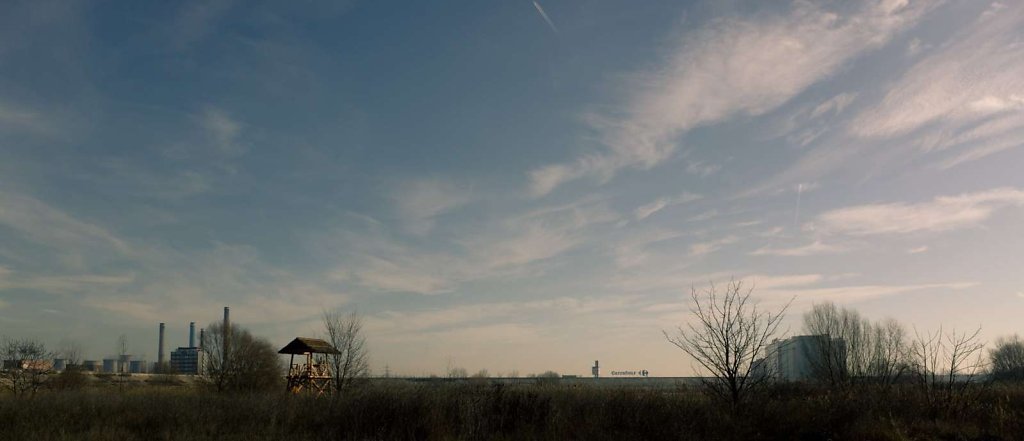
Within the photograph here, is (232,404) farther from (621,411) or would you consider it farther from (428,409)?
(621,411)

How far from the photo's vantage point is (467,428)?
16.9 meters

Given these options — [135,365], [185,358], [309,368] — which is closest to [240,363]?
[309,368]

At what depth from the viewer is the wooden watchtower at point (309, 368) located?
126 ft

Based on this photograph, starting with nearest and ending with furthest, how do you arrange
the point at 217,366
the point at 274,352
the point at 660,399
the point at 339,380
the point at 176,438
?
the point at 176,438, the point at 660,399, the point at 339,380, the point at 217,366, the point at 274,352

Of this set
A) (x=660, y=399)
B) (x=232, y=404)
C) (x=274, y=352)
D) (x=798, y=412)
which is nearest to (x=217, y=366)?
(x=274, y=352)

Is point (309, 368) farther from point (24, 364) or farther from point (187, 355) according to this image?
point (187, 355)

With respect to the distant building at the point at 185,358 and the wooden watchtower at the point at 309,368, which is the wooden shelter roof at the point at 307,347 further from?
the distant building at the point at 185,358

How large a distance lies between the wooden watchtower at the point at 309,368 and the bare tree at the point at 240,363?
5786mm

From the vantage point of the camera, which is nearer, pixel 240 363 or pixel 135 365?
pixel 240 363

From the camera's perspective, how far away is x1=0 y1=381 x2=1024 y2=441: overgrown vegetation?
16688 millimetres

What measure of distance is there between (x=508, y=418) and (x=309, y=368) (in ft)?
77.7

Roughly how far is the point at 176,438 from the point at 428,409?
20.0 ft

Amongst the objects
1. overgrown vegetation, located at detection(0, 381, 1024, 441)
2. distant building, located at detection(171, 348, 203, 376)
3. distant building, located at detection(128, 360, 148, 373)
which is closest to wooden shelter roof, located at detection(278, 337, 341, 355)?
overgrown vegetation, located at detection(0, 381, 1024, 441)

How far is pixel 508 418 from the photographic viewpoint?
18500 millimetres
